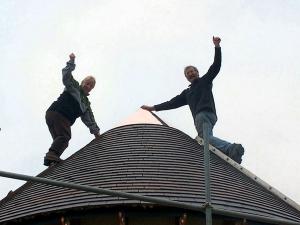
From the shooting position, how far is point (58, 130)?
12125mm

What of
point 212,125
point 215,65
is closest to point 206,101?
point 212,125

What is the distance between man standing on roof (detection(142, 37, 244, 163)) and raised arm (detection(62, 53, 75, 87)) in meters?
2.09

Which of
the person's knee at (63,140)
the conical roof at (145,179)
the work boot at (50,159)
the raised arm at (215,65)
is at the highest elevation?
the raised arm at (215,65)

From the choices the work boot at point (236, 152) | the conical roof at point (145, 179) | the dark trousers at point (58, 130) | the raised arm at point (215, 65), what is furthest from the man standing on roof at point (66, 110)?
the work boot at point (236, 152)

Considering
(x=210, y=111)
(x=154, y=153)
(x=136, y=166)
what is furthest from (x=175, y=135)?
(x=136, y=166)

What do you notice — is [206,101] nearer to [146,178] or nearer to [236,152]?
[236,152]

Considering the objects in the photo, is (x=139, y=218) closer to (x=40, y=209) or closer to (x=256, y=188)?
(x=40, y=209)

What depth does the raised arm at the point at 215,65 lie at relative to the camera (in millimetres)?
12258

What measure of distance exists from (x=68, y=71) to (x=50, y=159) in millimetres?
1454

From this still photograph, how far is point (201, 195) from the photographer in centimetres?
919

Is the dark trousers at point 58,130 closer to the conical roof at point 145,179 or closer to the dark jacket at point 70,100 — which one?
the dark jacket at point 70,100

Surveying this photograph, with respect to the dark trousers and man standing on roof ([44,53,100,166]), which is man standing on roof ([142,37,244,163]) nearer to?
man standing on roof ([44,53,100,166])

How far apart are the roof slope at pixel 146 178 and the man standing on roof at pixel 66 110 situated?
393mm

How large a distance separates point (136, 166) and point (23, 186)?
1943 millimetres
